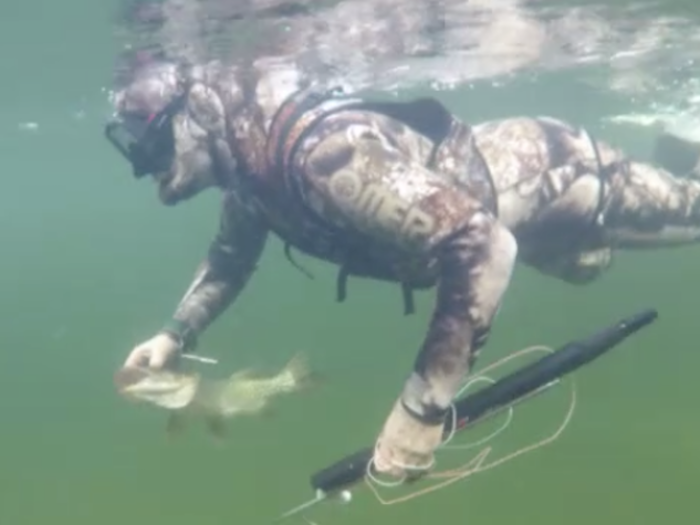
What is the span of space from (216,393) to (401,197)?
164 cm

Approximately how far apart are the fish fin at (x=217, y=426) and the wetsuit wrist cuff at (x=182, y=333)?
1231mm

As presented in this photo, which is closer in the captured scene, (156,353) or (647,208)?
(156,353)

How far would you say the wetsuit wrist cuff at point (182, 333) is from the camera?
19.6 feet

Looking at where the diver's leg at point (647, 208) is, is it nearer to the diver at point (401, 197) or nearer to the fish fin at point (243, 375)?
the diver at point (401, 197)

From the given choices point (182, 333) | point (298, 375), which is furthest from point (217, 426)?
point (182, 333)

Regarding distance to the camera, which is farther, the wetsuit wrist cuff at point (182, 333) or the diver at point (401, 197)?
the wetsuit wrist cuff at point (182, 333)

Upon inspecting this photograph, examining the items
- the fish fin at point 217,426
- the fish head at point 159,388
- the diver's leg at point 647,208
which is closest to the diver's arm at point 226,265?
the fish head at point 159,388

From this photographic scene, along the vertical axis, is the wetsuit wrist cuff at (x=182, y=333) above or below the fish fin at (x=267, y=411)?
below

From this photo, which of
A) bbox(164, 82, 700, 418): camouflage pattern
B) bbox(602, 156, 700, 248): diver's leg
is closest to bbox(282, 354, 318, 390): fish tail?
bbox(164, 82, 700, 418): camouflage pattern

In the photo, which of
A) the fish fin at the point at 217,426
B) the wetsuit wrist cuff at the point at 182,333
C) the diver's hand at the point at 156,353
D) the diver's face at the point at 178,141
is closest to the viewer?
the fish fin at the point at 217,426

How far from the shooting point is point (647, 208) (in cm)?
680

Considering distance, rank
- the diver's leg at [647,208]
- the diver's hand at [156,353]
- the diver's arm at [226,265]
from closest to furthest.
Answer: the diver's hand at [156,353]
the diver's arm at [226,265]
the diver's leg at [647,208]

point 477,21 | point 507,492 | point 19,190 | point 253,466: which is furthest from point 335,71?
point 19,190

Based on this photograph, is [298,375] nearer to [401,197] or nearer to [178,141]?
[401,197]
